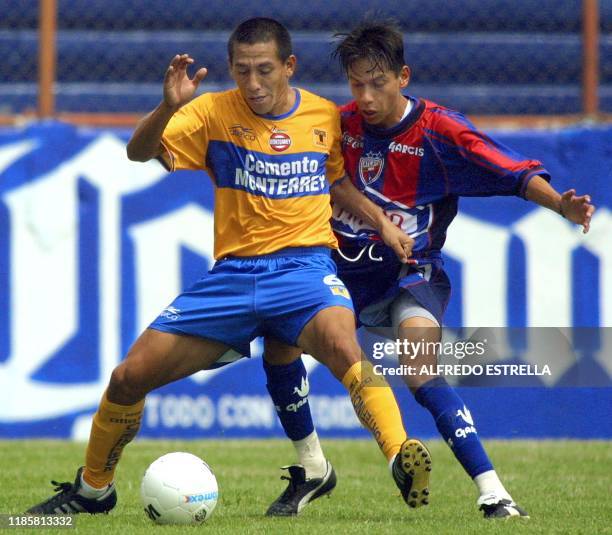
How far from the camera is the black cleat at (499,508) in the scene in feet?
17.7

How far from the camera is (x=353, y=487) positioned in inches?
272

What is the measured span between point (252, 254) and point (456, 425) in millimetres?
1116

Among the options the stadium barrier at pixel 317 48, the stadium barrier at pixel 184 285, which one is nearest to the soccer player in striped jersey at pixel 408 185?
the stadium barrier at pixel 184 285

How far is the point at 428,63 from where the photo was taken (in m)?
9.75

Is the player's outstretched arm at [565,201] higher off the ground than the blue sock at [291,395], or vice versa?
the player's outstretched arm at [565,201]

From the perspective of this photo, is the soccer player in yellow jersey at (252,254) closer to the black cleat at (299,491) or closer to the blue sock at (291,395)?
the blue sock at (291,395)

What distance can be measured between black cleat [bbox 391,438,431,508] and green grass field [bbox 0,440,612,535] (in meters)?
0.18

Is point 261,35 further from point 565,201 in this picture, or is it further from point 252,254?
point 565,201

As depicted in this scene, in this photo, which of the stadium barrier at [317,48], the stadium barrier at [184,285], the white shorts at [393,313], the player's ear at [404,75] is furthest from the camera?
the stadium barrier at [317,48]

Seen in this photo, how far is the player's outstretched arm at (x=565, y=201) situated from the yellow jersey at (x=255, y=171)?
0.90 m

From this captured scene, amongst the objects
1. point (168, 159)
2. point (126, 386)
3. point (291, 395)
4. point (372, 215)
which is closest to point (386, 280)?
point (372, 215)

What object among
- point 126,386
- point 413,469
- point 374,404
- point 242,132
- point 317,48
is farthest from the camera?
point 317,48

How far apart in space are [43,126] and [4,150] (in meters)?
0.31

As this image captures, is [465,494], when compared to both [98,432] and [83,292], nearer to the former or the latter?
[98,432]
